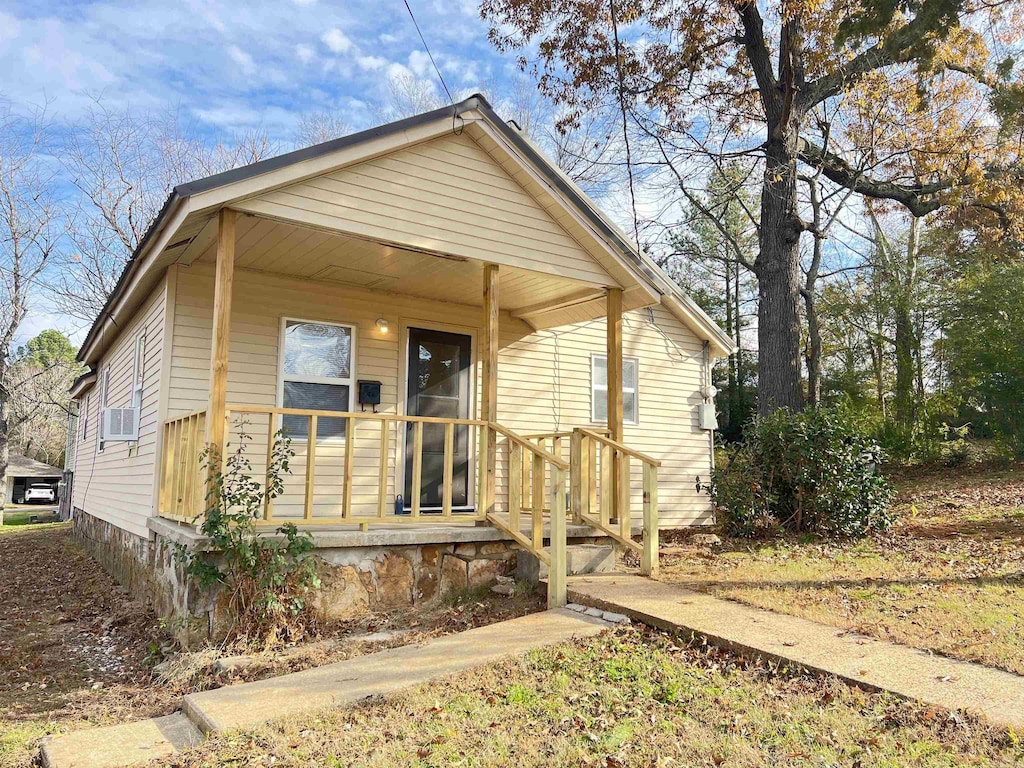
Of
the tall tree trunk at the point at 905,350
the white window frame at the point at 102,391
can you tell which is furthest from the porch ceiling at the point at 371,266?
the tall tree trunk at the point at 905,350

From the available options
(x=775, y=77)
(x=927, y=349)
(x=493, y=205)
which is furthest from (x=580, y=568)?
(x=927, y=349)

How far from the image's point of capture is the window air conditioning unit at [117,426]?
776 centimetres

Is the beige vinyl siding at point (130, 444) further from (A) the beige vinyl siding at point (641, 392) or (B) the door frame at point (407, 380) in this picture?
(A) the beige vinyl siding at point (641, 392)

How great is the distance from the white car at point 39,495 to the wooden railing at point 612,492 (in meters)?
30.8

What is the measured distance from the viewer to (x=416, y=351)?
870 cm

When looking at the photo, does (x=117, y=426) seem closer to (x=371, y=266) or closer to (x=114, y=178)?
(x=371, y=266)

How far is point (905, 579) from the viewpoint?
20.0 feet

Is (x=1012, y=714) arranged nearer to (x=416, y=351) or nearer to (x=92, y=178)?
(x=416, y=351)

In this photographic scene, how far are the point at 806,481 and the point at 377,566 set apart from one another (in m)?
4.96

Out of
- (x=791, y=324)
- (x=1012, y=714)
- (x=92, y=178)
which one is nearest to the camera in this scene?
(x=1012, y=714)

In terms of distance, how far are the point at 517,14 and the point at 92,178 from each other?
15992mm

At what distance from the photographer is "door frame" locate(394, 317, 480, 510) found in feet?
27.6

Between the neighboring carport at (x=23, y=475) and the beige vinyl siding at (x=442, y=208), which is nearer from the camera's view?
the beige vinyl siding at (x=442, y=208)

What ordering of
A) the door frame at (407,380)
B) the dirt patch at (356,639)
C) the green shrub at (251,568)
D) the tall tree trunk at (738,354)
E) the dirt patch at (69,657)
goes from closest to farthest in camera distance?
the dirt patch at (69,657)
the dirt patch at (356,639)
the green shrub at (251,568)
the door frame at (407,380)
the tall tree trunk at (738,354)
